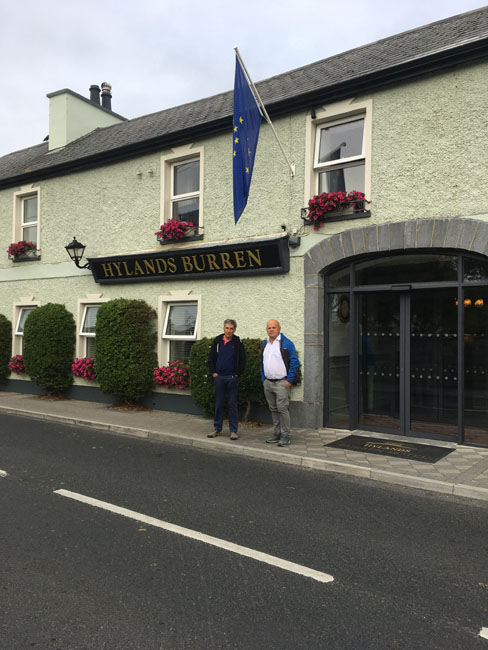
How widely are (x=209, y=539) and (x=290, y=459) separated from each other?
2.77 metres

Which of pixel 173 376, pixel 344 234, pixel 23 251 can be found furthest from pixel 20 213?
pixel 344 234

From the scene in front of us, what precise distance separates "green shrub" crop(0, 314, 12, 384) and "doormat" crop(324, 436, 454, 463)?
1021 cm

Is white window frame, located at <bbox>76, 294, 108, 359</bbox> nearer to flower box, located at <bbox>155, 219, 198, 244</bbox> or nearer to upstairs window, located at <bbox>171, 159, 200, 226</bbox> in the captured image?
flower box, located at <bbox>155, 219, 198, 244</bbox>

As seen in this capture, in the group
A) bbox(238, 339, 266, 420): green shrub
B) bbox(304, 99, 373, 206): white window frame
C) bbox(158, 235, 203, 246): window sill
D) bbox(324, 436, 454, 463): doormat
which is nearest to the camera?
bbox(324, 436, 454, 463): doormat

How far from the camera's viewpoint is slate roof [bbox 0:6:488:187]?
7.86m

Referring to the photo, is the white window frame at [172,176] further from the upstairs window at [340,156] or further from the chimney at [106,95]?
the chimney at [106,95]

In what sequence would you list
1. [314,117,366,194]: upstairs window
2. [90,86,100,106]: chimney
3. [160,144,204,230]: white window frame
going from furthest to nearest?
[90,86,100,106]: chimney, [160,144,204,230]: white window frame, [314,117,366,194]: upstairs window

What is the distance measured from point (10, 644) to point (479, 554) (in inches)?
133

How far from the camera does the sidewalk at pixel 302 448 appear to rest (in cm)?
586

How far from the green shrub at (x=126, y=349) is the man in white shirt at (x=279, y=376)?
3.95m

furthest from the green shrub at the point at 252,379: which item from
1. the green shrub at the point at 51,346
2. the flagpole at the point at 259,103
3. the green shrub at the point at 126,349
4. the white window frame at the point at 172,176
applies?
the green shrub at the point at 51,346

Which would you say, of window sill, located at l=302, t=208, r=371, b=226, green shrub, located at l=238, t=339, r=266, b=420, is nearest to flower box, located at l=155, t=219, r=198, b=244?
window sill, located at l=302, t=208, r=371, b=226

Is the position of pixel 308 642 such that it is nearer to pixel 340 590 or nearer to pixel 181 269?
pixel 340 590

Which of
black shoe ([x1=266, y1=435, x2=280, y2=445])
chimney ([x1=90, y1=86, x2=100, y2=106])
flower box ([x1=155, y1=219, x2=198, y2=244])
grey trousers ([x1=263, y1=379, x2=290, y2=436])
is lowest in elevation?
black shoe ([x1=266, y1=435, x2=280, y2=445])
